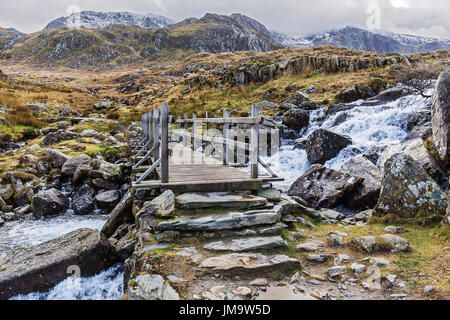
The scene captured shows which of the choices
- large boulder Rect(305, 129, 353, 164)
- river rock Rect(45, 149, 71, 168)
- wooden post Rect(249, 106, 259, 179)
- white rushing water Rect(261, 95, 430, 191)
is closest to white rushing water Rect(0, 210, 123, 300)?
wooden post Rect(249, 106, 259, 179)

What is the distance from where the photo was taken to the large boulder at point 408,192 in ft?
18.7

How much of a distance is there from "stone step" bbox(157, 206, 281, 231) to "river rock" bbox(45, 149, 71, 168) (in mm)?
10003

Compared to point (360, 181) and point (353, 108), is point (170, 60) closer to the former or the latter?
point (353, 108)

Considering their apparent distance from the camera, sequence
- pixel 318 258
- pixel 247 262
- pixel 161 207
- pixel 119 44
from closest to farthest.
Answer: pixel 247 262 < pixel 318 258 < pixel 161 207 < pixel 119 44

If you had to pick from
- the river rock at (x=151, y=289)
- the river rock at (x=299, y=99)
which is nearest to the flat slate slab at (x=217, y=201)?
the river rock at (x=151, y=289)

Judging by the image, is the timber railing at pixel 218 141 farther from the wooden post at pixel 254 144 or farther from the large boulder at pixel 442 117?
the large boulder at pixel 442 117

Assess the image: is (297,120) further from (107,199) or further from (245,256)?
(245,256)

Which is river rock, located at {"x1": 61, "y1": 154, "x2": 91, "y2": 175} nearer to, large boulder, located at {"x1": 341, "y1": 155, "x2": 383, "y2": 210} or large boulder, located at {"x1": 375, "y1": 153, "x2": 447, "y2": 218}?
large boulder, located at {"x1": 341, "y1": 155, "x2": 383, "y2": 210}

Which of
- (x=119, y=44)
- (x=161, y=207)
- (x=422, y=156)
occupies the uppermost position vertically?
(x=119, y=44)

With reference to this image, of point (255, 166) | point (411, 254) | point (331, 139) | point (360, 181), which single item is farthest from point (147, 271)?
point (331, 139)

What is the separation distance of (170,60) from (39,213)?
113 meters

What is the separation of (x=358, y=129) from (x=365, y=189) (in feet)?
28.0

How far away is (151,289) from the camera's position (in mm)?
3359

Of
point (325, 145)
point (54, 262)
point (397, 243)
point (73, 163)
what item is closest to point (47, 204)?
point (73, 163)
